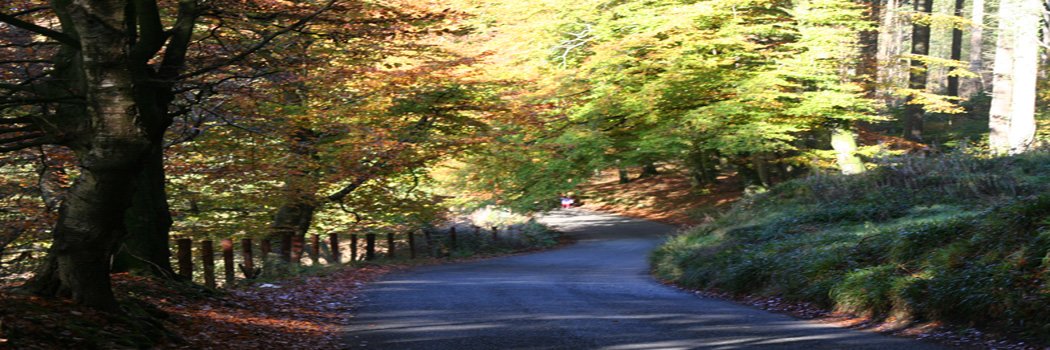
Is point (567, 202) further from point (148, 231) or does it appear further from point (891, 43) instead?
point (148, 231)

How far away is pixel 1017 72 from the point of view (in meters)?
22.6

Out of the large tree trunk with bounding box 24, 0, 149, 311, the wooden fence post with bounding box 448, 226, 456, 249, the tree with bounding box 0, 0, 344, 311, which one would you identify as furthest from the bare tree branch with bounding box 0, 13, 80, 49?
the wooden fence post with bounding box 448, 226, 456, 249

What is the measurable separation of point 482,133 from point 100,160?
1430cm

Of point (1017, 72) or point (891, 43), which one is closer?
point (1017, 72)

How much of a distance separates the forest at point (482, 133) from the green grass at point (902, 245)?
0.05 meters

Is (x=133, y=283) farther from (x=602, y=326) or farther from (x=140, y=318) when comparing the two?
(x=602, y=326)

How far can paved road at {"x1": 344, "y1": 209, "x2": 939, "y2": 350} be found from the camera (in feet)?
25.3

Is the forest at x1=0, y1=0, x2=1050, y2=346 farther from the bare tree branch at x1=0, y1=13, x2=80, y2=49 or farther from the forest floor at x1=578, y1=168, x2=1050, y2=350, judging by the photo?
the forest floor at x1=578, y1=168, x2=1050, y2=350

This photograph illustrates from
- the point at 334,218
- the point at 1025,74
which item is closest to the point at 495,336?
the point at 334,218

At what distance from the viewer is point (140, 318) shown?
675 cm

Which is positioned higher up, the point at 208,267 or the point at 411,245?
the point at 208,267

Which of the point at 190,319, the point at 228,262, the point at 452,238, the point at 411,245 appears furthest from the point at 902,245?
the point at 452,238

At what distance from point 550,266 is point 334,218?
21.1 ft

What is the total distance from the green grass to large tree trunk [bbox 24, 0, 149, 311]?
25.4ft
